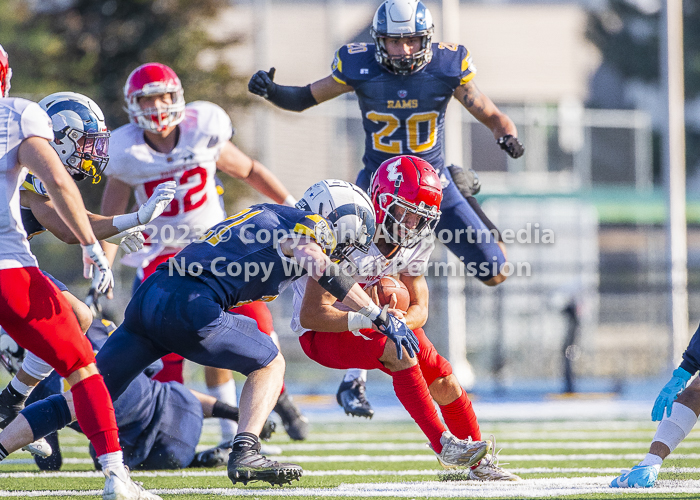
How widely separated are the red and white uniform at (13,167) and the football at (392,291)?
5.55 feet

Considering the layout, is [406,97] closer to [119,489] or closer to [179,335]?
[179,335]

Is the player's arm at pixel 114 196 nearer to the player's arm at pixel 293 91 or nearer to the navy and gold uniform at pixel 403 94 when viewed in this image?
the player's arm at pixel 293 91

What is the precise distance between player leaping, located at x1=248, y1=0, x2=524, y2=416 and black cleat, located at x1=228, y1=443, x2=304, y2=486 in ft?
4.93

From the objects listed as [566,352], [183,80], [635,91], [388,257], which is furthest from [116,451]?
[635,91]

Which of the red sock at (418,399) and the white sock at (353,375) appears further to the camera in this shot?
the white sock at (353,375)

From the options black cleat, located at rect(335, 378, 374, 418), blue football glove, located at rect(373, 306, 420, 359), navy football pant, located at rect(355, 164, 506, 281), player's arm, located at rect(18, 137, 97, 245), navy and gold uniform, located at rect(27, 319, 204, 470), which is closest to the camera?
player's arm, located at rect(18, 137, 97, 245)

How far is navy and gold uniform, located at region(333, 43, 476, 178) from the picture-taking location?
5156 millimetres

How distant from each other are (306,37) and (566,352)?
9861mm

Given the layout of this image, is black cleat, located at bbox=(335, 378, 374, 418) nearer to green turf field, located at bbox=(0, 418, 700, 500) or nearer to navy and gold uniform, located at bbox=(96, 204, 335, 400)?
green turf field, located at bbox=(0, 418, 700, 500)

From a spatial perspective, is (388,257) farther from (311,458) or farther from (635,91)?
(635,91)

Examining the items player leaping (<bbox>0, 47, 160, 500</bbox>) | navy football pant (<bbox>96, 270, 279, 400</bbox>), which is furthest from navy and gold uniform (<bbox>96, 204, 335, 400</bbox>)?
player leaping (<bbox>0, 47, 160, 500</bbox>)

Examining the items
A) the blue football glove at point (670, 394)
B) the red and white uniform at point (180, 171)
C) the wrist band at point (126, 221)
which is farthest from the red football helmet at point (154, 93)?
the blue football glove at point (670, 394)

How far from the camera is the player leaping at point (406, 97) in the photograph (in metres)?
5.01

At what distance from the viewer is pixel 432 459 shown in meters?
5.08
